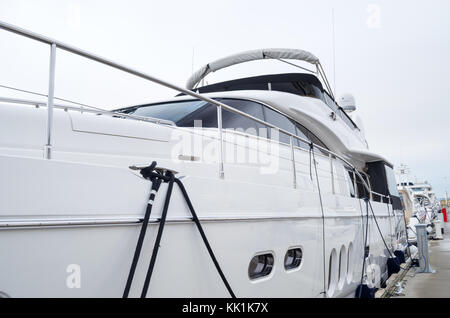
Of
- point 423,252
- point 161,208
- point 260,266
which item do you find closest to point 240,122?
point 260,266

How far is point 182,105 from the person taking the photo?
13.1ft

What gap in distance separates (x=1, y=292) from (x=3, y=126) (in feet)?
3.47

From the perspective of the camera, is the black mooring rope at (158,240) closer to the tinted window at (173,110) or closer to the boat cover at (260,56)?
the tinted window at (173,110)

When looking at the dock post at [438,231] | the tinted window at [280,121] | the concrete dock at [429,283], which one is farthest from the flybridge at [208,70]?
the dock post at [438,231]

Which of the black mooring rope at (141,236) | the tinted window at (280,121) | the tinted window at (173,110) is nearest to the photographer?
the black mooring rope at (141,236)

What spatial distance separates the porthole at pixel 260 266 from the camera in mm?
2494

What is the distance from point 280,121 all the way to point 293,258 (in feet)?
6.64

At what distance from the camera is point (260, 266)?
259 cm

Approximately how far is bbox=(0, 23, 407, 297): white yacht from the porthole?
12mm

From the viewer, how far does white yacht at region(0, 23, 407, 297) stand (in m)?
1.42

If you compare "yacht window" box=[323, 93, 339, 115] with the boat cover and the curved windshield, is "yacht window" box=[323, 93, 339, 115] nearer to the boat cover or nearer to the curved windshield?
the boat cover

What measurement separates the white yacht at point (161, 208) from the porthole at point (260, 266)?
0.04ft
